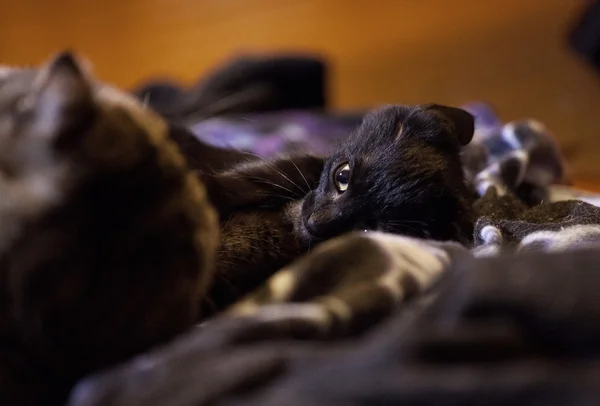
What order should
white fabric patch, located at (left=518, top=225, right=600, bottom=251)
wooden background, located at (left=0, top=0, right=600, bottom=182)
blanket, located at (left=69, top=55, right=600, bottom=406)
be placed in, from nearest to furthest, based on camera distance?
blanket, located at (left=69, top=55, right=600, bottom=406), white fabric patch, located at (left=518, top=225, right=600, bottom=251), wooden background, located at (left=0, top=0, right=600, bottom=182)

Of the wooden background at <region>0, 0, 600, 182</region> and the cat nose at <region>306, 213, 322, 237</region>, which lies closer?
the cat nose at <region>306, 213, 322, 237</region>

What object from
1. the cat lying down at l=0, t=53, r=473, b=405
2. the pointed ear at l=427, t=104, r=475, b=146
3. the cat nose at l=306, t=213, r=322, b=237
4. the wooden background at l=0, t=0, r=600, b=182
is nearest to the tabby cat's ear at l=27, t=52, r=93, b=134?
the cat lying down at l=0, t=53, r=473, b=405

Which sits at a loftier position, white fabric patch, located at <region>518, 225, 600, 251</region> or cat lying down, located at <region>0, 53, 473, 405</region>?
cat lying down, located at <region>0, 53, 473, 405</region>

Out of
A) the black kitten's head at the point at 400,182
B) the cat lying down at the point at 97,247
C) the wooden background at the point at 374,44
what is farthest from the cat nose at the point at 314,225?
the wooden background at the point at 374,44

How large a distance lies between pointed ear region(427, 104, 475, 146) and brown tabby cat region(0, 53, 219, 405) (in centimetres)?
47

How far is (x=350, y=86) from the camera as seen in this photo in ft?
7.18

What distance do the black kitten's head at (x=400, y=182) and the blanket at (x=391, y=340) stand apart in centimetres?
23

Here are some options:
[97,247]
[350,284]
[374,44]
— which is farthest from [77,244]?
[374,44]

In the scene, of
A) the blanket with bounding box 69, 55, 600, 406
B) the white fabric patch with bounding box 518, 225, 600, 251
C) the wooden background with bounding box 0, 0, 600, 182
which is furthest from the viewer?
the wooden background with bounding box 0, 0, 600, 182

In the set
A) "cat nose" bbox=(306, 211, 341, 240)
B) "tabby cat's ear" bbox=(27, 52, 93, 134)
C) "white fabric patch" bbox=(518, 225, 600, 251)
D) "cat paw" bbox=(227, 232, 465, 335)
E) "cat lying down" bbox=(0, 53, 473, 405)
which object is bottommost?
"white fabric patch" bbox=(518, 225, 600, 251)

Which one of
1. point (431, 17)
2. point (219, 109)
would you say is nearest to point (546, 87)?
point (431, 17)

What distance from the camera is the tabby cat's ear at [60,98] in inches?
16.3

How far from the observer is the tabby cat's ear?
41 centimetres

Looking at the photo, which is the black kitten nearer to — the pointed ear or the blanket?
the pointed ear
